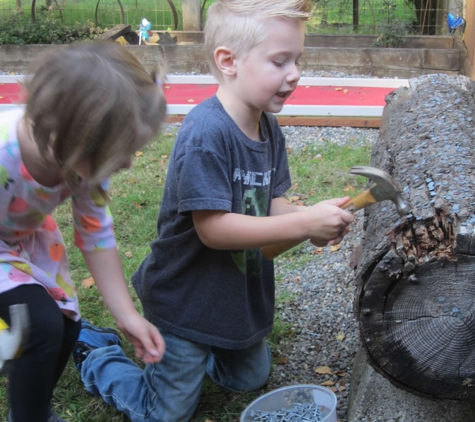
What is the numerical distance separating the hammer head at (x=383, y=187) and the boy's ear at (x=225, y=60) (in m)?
0.50

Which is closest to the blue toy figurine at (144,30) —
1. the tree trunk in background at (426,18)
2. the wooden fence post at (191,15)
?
the wooden fence post at (191,15)

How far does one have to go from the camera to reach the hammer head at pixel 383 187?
1.68m

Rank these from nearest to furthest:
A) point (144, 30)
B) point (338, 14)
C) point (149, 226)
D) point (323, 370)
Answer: point (323, 370) → point (149, 226) → point (144, 30) → point (338, 14)

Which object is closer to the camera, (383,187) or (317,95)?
(383,187)

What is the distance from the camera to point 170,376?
2.15 m

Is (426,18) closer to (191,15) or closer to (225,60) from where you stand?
(191,15)

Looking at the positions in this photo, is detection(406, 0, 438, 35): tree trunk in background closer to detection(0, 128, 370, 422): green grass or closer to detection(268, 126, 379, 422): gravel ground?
detection(0, 128, 370, 422): green grass

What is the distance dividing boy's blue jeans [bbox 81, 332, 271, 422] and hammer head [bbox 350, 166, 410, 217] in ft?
2.77

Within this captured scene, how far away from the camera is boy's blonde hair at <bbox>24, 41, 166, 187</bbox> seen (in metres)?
1.41

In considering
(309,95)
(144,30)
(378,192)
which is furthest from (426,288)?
(144,30)

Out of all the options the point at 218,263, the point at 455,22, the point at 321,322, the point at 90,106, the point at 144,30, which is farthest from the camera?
the point at 144,30

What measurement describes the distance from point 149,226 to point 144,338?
1992mm

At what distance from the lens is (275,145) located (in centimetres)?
214

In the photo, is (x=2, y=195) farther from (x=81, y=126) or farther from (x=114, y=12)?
(x=114, y=12)
